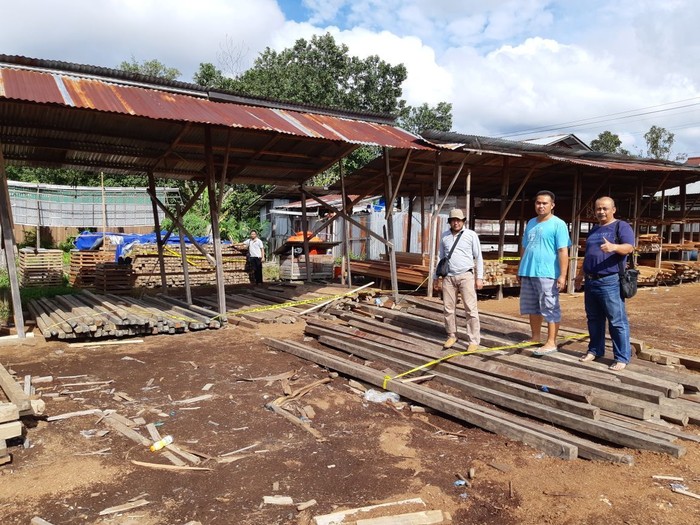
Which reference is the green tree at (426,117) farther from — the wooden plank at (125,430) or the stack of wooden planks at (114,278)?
the wooden plank at (125,430)

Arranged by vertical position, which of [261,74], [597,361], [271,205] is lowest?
[597,361]

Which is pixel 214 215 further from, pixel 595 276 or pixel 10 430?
pixel 595 276

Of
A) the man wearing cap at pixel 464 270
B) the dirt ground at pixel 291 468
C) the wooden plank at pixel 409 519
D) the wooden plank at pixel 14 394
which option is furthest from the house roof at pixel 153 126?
the wooden plank at pixel 409 519

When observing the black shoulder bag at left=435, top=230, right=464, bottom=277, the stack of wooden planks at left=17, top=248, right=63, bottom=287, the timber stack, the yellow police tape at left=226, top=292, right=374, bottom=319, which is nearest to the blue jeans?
the black shoulder bag at left=435, top=230, right=464, bottom=277

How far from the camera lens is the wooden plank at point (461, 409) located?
3.89 metres

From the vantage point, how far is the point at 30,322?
911cm

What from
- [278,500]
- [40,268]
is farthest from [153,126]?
[40,268]

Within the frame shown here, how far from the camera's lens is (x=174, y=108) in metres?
8.20

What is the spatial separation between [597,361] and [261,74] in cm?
2734

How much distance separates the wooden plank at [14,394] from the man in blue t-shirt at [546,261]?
17.1 feet

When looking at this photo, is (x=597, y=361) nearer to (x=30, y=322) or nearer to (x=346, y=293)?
(x=346, y=293)

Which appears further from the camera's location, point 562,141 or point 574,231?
point 562,141

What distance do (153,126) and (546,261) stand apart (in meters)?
7.53

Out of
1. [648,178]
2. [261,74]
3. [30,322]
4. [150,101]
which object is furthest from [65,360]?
[261,74]
